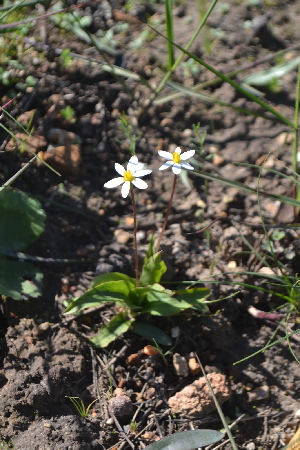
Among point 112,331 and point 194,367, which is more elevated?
point 112,331

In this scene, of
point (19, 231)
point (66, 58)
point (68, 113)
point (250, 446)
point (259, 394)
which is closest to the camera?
point (250, 446)

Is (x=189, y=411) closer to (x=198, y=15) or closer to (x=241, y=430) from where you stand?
(x=241, y=430)

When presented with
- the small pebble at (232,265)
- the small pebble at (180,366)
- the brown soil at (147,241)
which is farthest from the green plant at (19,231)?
the small pebble at (232,265)

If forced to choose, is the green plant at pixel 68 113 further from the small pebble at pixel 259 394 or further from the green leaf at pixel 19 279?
the small pebble at pixel 259 394

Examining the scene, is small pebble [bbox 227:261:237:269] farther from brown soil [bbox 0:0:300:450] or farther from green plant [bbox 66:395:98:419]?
green plant [bbox 66:395:98:419]

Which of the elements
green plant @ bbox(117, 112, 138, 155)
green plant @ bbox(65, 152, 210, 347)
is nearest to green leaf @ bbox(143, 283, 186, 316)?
green plant @ bbox(65, 152, 210, 347)

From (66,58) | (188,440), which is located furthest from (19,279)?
(66,58)

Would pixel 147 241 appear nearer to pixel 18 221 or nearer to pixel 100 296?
pixel 100 296
